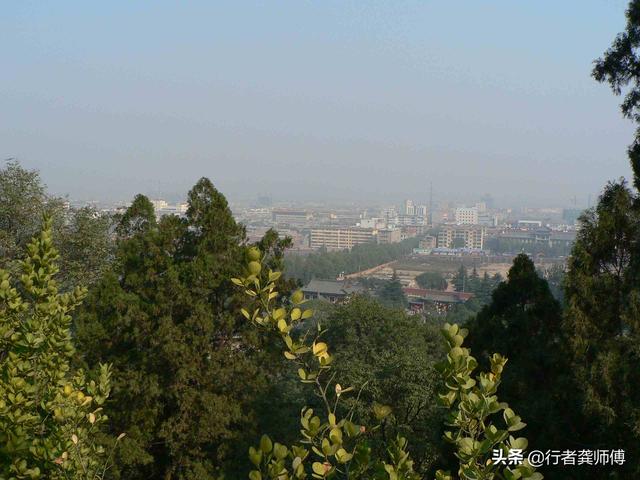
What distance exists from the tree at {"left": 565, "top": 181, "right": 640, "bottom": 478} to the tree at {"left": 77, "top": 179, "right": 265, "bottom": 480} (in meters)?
4.59

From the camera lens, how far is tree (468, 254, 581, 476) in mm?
4922

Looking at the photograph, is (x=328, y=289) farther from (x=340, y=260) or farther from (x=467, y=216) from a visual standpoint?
(x=467, y=216)

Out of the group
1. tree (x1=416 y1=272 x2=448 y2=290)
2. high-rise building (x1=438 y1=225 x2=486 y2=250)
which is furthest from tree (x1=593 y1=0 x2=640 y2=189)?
high-rise building (x1=438 y1=225 x2=486 y2=250)

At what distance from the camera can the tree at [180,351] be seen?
326 inches

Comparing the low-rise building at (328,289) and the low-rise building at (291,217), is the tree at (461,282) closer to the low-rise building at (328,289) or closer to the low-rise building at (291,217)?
the low-rise building at (328,289)

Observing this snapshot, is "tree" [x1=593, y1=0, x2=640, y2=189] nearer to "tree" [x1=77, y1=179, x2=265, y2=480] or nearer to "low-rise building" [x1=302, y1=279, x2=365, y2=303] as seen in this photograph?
"tree" [x1=77, y1=179, x2=265, y2=480]

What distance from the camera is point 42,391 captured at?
9.42 ft

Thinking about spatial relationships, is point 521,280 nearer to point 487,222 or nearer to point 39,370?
point 39,370

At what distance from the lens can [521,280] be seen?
19.5 feet

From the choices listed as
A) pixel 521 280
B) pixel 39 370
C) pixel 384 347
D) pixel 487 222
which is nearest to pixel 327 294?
pixel 384 347

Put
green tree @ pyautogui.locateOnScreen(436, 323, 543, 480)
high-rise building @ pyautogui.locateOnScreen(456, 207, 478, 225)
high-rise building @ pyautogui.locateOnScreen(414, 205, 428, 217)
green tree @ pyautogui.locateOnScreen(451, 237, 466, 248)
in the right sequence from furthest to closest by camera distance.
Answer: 1. high-rise building @ pyautogui.locateOnScreen(414, 205, 428, 217)
2. high-rise building @ pyautogui.locateOnScreen(456, 207, 478, 225)
3. green tree @ pyautogui.locateOnScreen(451, 237, 466, 248)
4. green tree @ pyautogui.locateOnScreen(436, 323, 543, 480)

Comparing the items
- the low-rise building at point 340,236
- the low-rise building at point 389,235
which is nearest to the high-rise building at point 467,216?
the low-rise building at point 389,235

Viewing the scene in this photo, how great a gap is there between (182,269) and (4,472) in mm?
6602

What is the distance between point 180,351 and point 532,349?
13.8 ft
